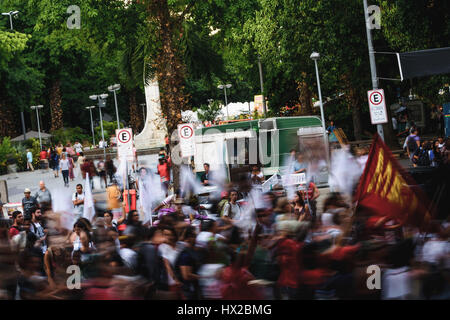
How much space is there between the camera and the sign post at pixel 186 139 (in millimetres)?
18562

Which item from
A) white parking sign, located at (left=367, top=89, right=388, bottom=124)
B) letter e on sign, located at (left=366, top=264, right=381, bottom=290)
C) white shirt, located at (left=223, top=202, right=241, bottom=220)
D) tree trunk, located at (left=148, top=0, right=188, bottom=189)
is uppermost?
tree trunk, located at (left=148, top=0, right=188, bottom=189)

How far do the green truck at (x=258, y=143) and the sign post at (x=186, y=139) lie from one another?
9.82 ft

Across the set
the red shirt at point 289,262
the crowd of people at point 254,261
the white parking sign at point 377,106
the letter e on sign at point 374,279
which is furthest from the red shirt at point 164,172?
the letter e on sign at point 374,279

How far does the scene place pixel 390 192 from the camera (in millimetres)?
7398

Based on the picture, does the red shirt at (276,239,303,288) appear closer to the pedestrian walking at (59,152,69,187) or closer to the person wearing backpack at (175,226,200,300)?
the person wearing backpack at (175,226,200,300)

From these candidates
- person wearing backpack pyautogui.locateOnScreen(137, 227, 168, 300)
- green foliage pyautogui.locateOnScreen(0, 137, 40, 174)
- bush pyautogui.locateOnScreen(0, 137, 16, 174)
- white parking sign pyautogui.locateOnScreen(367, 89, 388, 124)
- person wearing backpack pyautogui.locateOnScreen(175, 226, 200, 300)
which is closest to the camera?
person wearing backpack pyautogui.locateOnScreen(175, 226, 200, 300)

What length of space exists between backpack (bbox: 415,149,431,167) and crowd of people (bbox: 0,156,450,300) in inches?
471

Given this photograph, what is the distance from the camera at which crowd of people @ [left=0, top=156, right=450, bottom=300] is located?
6.58 metres

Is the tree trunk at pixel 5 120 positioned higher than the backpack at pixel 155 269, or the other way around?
the tree trunk at pixel 5 120

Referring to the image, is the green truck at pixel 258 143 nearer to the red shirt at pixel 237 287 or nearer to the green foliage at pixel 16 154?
the red shirt at pixel 237 287

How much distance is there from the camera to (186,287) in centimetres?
716

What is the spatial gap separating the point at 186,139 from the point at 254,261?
11753 millimetres

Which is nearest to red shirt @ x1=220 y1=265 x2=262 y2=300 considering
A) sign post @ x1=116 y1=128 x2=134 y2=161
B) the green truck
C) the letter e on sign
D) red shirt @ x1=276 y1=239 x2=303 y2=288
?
red shirt @ x1=276 y1=239 x2=303 y2=288
